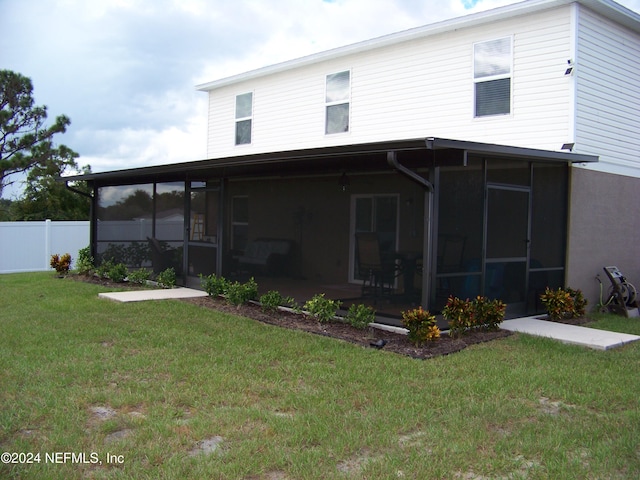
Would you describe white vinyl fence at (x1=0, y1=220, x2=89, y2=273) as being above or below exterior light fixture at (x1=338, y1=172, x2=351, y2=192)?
below

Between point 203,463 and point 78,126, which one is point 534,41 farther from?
point 78,126

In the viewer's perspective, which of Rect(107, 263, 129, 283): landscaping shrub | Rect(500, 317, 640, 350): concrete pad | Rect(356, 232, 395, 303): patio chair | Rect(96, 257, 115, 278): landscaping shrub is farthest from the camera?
Rect(96, 257, 115, 278): landscaping shrub

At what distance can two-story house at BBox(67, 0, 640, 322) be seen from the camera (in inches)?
284

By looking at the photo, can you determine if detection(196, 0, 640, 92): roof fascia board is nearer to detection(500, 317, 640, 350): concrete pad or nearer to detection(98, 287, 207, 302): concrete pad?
detection(500, 317, 640, 350): concrete pad

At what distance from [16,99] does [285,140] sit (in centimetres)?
1122

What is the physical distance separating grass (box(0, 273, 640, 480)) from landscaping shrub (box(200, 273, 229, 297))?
249 cm

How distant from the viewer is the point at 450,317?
21.8 ft

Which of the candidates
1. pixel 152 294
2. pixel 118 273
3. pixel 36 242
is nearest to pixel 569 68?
pixel 152 294

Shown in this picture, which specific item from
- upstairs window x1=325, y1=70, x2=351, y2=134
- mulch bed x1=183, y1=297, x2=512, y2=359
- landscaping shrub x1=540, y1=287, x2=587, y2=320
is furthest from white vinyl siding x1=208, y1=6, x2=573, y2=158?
mulch bed x1=183, y1=297, x2=512, y2=359

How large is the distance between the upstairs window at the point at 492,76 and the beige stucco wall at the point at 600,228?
5.35 ft

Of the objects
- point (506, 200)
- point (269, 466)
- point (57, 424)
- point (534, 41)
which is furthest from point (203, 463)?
point (534, 41)

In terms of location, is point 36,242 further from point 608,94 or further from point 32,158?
point 608,94

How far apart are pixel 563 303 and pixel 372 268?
2.74 metres

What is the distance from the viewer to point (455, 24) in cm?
971
